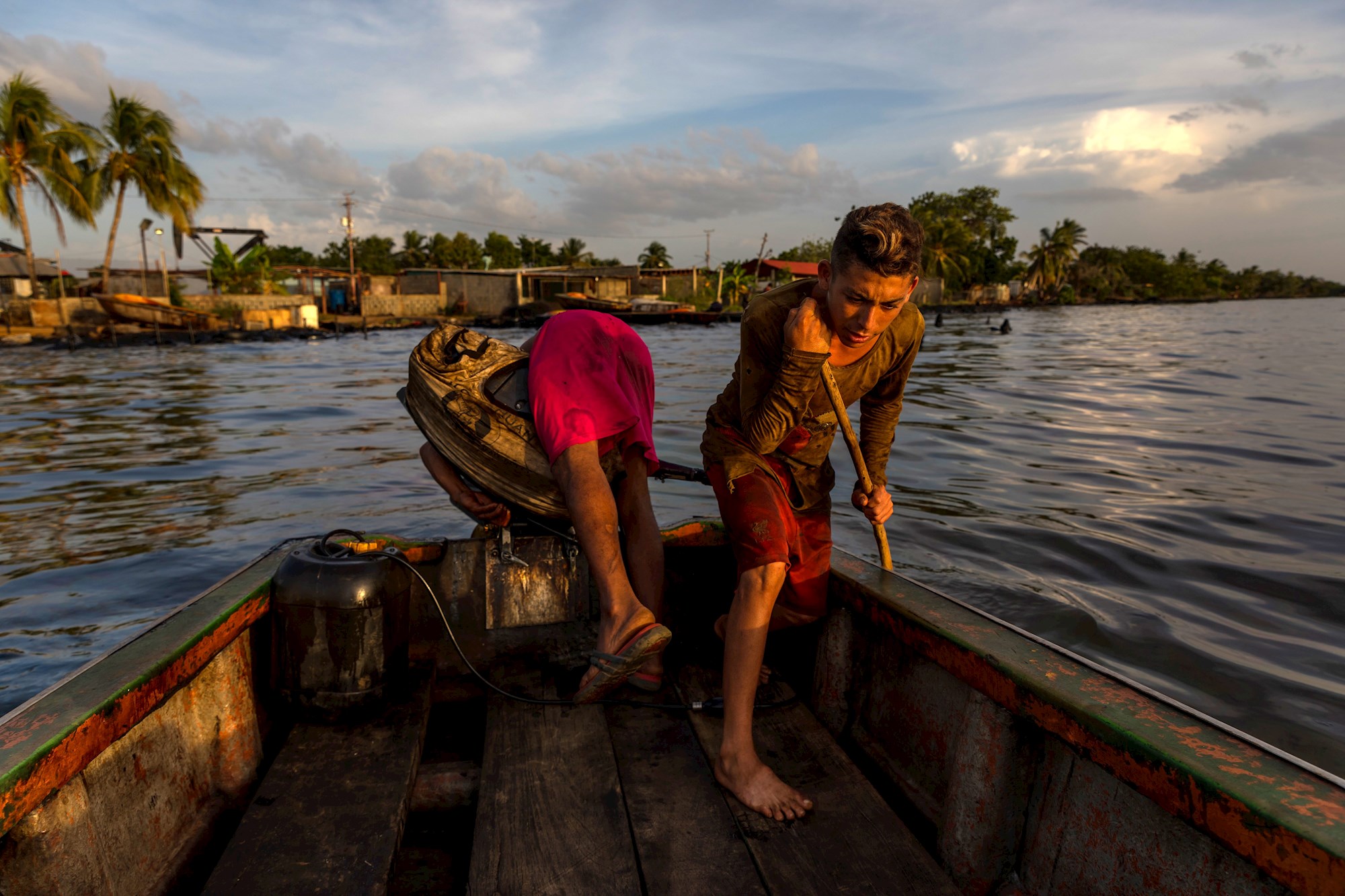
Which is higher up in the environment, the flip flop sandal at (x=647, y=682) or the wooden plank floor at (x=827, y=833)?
the flip flop sandal at (x=647, y=682)

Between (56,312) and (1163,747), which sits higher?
(56,312)

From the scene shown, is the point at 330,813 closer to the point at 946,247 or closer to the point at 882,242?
the point at 882,242

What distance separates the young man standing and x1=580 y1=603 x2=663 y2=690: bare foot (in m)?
0.24

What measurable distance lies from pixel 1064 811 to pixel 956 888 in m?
0.28

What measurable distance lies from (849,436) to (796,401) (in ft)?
1.15

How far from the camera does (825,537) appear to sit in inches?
94.2

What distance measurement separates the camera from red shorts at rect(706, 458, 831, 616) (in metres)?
2.07

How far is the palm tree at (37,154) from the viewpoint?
26406 mm

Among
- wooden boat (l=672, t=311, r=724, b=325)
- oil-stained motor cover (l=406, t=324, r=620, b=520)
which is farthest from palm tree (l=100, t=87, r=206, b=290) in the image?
oil-stained motor cover (l=406, t=324, r=620, b=520)

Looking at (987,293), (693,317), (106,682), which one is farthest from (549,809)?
(987,293)

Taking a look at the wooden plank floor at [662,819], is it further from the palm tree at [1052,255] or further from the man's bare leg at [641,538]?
the palm tree at [1052,255]

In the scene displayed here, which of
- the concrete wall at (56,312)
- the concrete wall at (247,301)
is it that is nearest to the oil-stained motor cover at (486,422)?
the concrete wall at (56,312)

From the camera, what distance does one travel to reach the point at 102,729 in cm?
137

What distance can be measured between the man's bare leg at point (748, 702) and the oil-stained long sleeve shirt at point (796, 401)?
0.35 m
